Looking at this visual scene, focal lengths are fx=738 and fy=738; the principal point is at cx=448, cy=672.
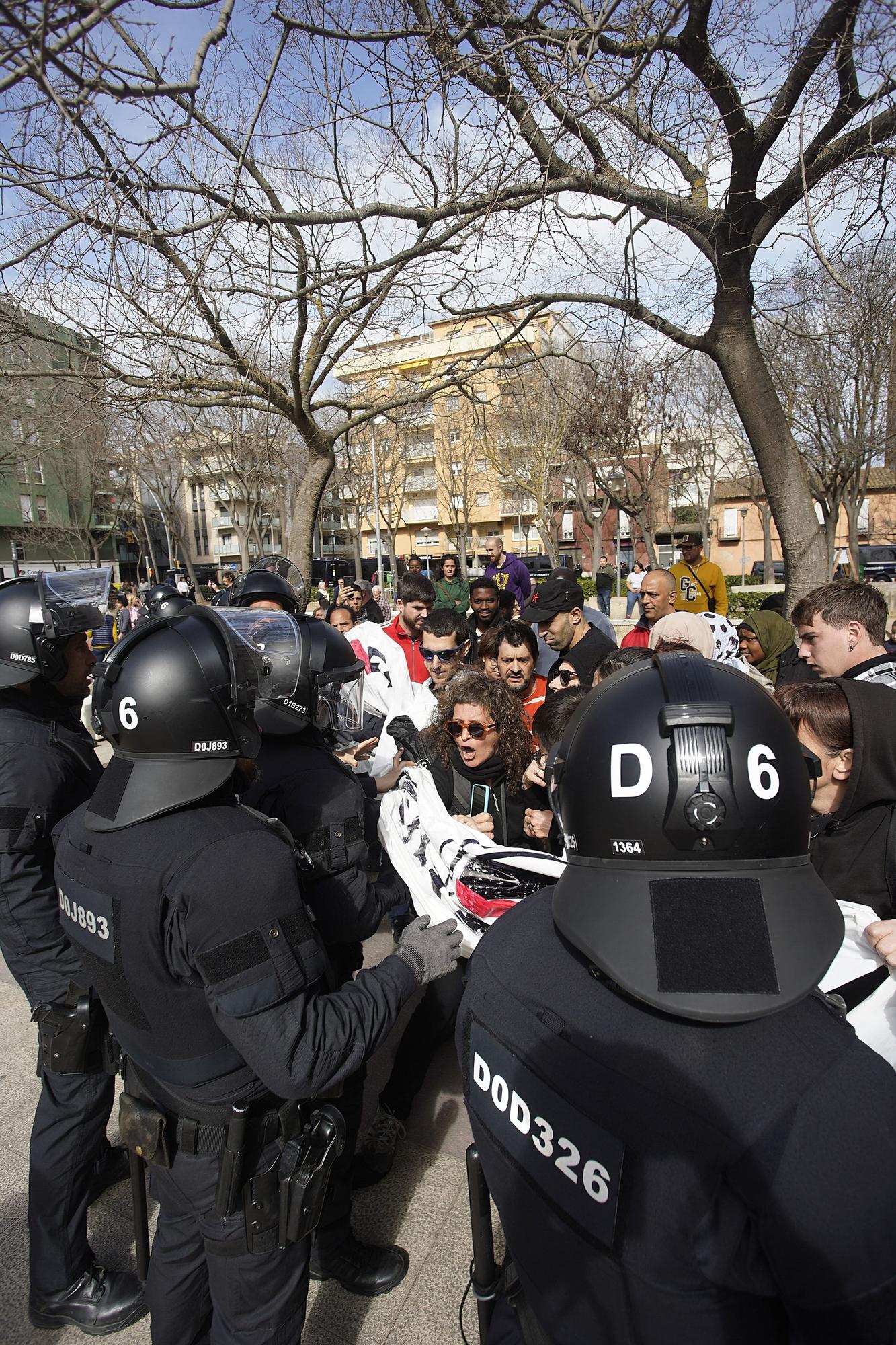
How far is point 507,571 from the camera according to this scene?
979 centimetres

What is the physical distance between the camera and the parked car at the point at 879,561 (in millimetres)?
31016

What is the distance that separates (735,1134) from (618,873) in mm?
333

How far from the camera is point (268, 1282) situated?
67.9 inches

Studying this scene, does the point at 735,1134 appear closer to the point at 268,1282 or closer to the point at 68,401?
the point at 268,1282

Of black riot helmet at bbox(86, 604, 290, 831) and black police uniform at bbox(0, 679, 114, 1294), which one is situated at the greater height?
black riot helmet at bbox(86, 604, 290, 831)

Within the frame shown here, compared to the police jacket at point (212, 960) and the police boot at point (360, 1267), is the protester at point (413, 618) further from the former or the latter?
the police jacket at point (212, 960)

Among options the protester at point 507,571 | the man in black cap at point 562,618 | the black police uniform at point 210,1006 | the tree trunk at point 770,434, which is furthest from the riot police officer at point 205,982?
the protester at point 507,571

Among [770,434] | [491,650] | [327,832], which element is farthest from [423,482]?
[327,832]

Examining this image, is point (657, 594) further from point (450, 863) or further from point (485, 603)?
point (450, 863)

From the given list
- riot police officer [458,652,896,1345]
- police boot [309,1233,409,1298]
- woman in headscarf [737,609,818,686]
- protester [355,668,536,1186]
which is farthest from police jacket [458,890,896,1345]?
woman in headscarf [737,609,818,686]

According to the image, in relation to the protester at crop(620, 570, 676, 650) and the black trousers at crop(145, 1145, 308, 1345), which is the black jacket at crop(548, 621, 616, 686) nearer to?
the protester at crop(620, 570, 676, 650)

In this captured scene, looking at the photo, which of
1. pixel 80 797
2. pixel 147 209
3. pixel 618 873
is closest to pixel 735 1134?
pixel 618 873

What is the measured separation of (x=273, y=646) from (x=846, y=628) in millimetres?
2621

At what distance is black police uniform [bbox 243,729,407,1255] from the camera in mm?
2299
